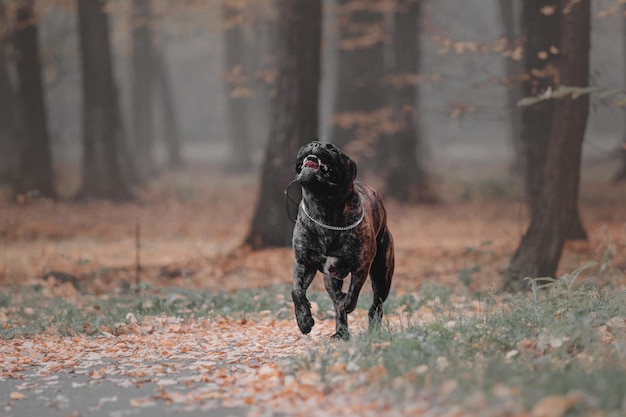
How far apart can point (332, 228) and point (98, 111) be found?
17.0 metres

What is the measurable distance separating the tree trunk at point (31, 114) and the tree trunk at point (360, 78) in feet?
26.1

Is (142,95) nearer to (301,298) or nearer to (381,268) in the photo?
(381,268)

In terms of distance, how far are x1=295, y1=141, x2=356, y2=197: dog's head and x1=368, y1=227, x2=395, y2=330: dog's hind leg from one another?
45.0 inches

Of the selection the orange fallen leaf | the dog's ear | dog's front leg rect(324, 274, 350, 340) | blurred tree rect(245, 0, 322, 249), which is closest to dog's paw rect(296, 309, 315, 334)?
dog's front leg rect(324, 274, 350, 340)

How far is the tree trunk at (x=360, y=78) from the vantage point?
23.8 meters

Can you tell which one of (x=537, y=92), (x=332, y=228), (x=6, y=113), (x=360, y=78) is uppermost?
(x=360, y=78)

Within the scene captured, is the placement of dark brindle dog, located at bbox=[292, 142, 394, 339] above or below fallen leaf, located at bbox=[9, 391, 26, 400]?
above

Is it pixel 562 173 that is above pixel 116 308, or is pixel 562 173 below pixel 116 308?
above

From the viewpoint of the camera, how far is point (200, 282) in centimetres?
1284

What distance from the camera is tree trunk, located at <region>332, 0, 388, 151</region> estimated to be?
23750mm

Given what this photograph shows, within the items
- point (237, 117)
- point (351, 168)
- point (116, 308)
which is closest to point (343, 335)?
point (351, 168)

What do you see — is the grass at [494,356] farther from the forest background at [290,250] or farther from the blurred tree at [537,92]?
the blurred tree at [537,92]

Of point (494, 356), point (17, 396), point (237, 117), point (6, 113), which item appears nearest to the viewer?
point (494, 356)

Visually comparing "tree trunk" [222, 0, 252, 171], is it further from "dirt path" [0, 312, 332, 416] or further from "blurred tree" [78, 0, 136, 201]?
"dirt path" [0, 312, 332, 416]
